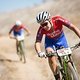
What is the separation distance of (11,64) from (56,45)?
8281mm

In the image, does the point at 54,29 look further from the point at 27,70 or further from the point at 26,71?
the point at 27,70

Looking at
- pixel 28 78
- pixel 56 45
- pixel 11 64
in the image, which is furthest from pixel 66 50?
pixel 11 64

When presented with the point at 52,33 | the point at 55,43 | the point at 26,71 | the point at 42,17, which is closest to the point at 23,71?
the point at 26,71

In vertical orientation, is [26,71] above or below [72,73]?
above

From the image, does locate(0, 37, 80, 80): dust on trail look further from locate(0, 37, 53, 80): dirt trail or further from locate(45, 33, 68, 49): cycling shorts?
locate(45, 33, 68, 49): cycling shorts

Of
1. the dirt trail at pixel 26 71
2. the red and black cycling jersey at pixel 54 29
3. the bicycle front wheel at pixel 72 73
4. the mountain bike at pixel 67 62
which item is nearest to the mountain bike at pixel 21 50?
the dirt trail at pixel 26 71

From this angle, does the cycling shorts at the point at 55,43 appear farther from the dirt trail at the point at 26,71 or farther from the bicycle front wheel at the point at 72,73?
the dirt trail at the point at 26,71

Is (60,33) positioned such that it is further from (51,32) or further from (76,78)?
(76,78)

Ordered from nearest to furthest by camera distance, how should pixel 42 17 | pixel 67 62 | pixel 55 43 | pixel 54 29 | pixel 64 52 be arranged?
pixel 64 52 < pixel 67 62 < pixel 42 17 < pixel 54 29 < pixel 55 43

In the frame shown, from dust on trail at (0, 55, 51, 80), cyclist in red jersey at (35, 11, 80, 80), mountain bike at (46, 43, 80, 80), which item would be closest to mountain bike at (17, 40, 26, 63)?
dust on trail at (0, 55, 51, 80)

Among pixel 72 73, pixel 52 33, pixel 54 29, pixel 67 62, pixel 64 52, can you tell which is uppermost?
pixel 54 29

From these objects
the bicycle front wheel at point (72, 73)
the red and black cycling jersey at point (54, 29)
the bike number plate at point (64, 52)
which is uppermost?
the red and black cycling jersey at point (54, 29)

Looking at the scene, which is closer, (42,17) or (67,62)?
(67,62)

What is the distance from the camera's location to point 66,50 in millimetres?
9945
